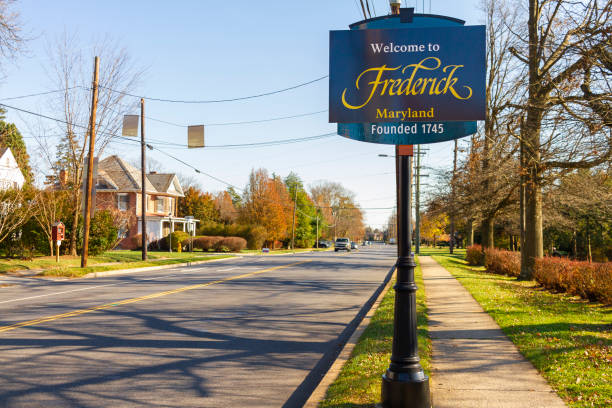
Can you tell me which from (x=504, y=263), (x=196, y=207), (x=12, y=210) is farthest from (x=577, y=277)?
(x=196, y=207)

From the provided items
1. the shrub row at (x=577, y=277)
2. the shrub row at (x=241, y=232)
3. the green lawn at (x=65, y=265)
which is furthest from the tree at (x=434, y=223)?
the shrub row at (x=241, y=232)

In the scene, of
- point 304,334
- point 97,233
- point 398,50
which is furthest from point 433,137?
point 97,233

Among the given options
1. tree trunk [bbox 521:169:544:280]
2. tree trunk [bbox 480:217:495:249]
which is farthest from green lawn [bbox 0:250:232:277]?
tree trunk [bbox 480:217:495:249]

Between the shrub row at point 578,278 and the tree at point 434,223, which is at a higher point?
the tree at point 434,223

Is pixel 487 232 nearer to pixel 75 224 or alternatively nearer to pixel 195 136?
pixel 195 136

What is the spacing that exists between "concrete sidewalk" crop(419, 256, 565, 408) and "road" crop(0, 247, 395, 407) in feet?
5.28

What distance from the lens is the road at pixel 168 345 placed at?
20.0ft

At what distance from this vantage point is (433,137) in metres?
5.67

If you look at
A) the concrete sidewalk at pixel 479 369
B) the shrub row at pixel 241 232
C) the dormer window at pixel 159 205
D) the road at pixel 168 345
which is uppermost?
the dormer window at pixel 159 205

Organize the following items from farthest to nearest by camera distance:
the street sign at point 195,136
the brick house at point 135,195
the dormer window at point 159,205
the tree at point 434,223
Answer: the dormer window at point 159,205
the brick house at point 135,195
the tree at point 434,223
the street sign at point 195,136

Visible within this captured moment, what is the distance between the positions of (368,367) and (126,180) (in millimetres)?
50553

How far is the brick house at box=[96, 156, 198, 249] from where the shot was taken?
5188cm

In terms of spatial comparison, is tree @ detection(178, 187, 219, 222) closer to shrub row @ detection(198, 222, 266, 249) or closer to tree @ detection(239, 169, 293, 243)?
tree @ detection(239, 169, 293, 243)

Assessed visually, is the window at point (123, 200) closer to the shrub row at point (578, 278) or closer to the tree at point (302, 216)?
the tree at point (302, 216)
